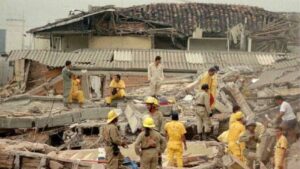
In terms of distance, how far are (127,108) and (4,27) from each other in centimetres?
3251

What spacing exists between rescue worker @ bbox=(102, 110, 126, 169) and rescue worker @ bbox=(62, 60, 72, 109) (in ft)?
18.3

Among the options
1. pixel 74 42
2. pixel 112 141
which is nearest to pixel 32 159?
pixel 112 141

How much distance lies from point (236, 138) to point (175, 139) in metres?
1.14

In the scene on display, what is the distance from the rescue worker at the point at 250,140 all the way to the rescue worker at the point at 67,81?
249 inches

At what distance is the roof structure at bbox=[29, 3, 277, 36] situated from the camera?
3225 centimetres

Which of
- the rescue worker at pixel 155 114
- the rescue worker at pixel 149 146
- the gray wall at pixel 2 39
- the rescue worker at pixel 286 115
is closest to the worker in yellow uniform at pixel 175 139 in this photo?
the rescue worker at pixel 155 114

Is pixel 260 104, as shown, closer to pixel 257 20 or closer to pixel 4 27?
pixel 257 20

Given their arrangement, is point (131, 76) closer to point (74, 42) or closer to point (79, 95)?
point (74, 42)

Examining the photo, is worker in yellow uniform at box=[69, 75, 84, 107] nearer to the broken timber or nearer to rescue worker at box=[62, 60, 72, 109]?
rescue worker at box=[62, 60, 72, 109]

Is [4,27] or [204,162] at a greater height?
[4,27]

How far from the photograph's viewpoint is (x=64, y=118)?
16.2m

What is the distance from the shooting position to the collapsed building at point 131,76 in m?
13.3

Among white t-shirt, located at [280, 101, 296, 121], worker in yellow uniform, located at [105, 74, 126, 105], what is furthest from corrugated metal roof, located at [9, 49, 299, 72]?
white t-shirt, located at [280, 101, 296, 121]

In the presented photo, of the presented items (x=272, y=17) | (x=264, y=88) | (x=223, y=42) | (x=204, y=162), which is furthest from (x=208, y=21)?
(x=204, y=162)
